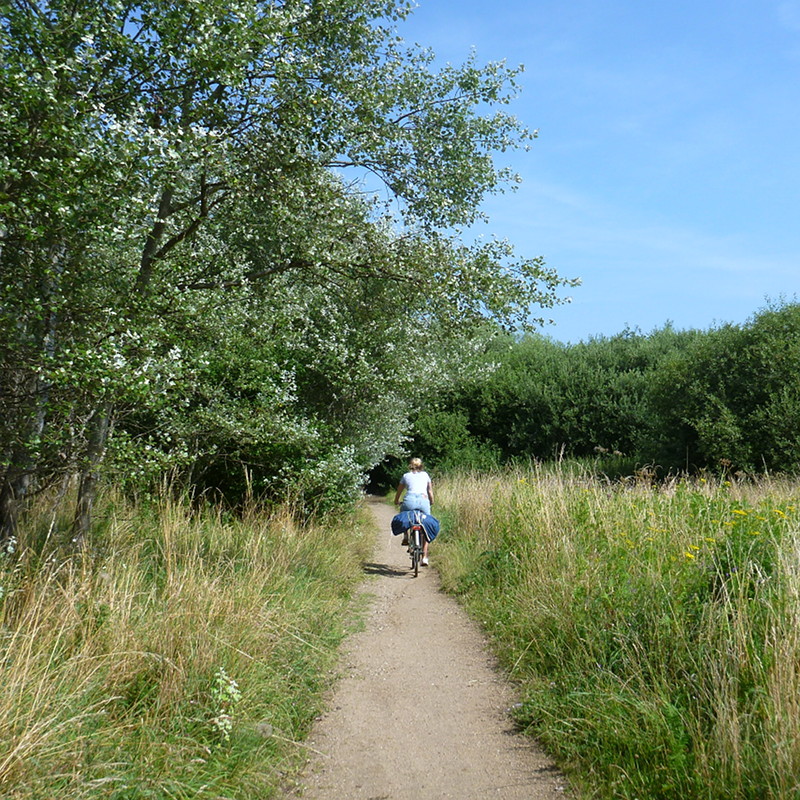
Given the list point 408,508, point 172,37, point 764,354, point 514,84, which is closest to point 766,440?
point 764,354

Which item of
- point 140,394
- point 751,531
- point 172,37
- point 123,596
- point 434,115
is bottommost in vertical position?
point 123,596

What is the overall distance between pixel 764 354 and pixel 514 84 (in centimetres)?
Answer: 1616

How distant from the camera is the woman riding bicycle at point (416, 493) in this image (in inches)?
463

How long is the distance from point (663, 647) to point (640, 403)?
90.0 feet

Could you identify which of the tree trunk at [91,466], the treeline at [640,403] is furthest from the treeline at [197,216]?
the treeline at [640,403]

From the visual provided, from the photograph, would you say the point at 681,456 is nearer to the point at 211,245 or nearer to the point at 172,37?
the point at 211,245

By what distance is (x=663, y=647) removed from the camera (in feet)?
16.3

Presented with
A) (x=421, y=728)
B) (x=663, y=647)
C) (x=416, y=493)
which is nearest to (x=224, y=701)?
(x=421, y=728)

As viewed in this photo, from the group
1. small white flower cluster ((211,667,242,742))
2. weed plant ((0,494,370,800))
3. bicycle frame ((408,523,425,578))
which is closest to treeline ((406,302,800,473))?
bicycle frame ((408,523,425,578))

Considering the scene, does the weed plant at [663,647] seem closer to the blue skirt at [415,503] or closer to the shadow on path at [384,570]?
the shadow on path at [384,570]

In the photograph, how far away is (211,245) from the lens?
10188 mm

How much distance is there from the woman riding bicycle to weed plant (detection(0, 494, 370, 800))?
4602mm

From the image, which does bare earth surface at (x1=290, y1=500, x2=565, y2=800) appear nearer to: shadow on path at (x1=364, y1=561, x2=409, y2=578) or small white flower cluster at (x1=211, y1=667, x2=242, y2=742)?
small white flower cluster at (x1=211, y1=667, x2=242, y2=742)

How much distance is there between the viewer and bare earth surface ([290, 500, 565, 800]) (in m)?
4.42
